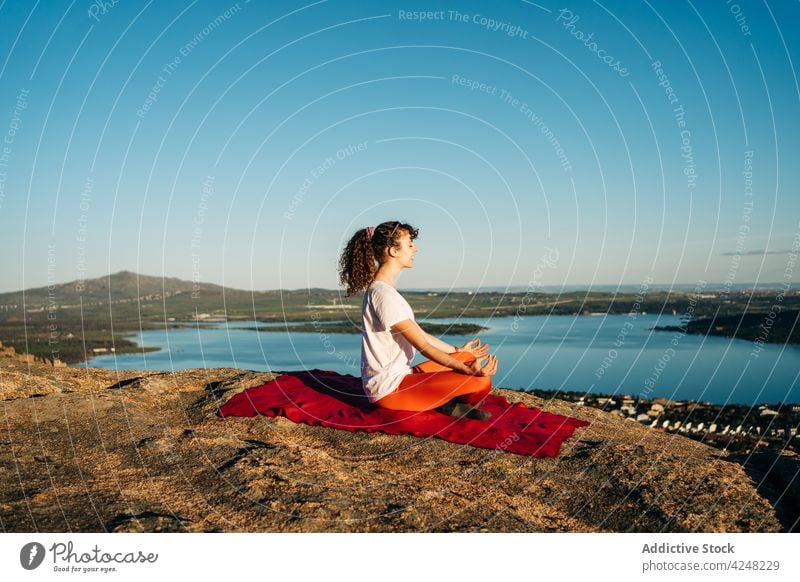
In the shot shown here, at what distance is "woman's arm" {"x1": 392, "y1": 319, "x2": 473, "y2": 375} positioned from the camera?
742 centimetres

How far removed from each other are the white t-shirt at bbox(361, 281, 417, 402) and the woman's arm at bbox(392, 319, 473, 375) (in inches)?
4.0

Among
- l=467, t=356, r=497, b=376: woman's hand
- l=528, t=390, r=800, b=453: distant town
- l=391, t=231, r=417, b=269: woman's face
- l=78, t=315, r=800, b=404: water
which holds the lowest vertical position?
l=78, t=315, r=800, b=404: water

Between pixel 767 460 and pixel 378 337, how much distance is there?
5074 mm

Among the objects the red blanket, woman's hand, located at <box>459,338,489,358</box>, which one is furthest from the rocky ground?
woman's hand, located at <box>459,338,489,358</box>

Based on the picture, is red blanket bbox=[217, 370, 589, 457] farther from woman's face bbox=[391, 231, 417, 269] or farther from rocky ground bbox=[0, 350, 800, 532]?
woman's face bbox=[391, 231, 417, 269]

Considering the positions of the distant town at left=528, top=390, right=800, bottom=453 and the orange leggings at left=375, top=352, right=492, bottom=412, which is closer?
the orange leggings at left=375, top=352, right=492, bottom=412

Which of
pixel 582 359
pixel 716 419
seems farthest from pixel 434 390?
pixel 582 359

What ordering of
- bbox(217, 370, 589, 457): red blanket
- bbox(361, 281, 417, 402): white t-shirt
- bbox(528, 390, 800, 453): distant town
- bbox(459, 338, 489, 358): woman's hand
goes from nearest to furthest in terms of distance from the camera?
bbox(217, 370, 589, 457): red blanket
bbox(361, 281, 417, 402): white t-shirt
bbox(459, 338, 489, 358): woman's hand
bbox(528, 390, 800, 453): distant town

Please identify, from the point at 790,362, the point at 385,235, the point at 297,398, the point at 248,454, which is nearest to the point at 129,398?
the point at 297,398

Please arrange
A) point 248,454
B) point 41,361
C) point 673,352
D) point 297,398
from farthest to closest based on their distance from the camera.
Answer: point 673,352, point 41,361, point 297,398, point 248,454

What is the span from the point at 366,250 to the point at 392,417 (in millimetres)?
2246

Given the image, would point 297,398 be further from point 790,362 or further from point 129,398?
point 790,362

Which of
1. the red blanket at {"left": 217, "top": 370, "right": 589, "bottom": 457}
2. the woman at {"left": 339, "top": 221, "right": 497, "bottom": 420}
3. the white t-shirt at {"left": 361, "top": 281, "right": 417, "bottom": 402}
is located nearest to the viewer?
the red blanket at {"left": 217, "top": 370, "right": 589, "bottom": 457}

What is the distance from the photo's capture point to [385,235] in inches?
309
